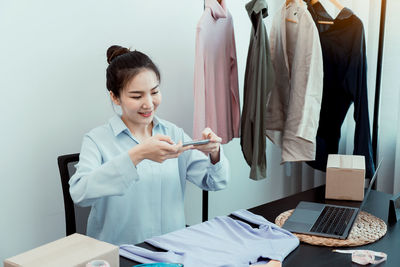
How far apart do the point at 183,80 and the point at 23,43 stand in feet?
2.95

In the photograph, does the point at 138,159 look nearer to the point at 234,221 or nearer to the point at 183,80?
the point at 234,221

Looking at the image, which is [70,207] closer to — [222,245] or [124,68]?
[124,68]

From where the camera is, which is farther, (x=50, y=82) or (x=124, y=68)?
(x=50, y=82)

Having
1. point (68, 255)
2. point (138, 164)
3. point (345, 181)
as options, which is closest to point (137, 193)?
point (138, 164)

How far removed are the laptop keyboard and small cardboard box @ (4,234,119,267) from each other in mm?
715

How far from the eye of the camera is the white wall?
6.17ft

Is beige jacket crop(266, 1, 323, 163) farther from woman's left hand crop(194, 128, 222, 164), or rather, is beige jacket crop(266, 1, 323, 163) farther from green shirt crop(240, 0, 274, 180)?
woman's left hand crop(194, 128, 222, 164)

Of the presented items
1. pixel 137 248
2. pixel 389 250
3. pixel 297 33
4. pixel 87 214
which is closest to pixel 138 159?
pixel 137 248

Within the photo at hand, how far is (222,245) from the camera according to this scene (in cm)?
133

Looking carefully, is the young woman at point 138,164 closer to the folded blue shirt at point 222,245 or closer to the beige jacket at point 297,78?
the folded blue shirt at point 222,245

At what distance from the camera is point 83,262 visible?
3.34ft

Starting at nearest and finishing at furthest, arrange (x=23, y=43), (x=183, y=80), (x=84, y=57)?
(x=23, y=43)
(x=84, y=57)
(x=183, y=80)

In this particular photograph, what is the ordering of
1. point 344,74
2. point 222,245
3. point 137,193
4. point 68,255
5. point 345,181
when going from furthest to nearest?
point 344,74
point 345,181
point 137,193
point 222,245
point 68,255

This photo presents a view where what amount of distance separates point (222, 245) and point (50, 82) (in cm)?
112
